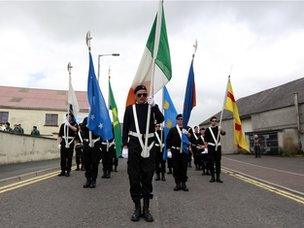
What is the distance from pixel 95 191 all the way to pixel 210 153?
13.8ft

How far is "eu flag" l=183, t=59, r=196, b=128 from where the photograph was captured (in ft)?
33.5

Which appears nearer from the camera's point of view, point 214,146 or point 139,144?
point 139,144

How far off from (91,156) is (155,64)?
→ 12.7ft

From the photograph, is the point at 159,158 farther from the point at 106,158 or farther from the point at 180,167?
the point at 180,167

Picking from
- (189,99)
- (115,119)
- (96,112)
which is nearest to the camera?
(189,99)

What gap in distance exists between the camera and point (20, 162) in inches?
859

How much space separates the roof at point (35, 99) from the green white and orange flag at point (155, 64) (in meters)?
43.6

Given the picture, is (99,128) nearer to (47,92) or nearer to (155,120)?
(155,120)

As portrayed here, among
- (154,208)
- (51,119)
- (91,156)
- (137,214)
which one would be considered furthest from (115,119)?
(51,119)

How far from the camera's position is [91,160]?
11.0 metres

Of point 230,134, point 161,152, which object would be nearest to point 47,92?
point 230,134

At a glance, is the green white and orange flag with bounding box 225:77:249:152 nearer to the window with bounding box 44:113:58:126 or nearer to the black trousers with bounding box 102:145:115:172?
the black trousers with bounding box 102:145:115:172

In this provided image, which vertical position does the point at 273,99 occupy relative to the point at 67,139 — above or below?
above

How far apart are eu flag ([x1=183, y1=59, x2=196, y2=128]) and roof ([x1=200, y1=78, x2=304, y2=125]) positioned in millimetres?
30719
